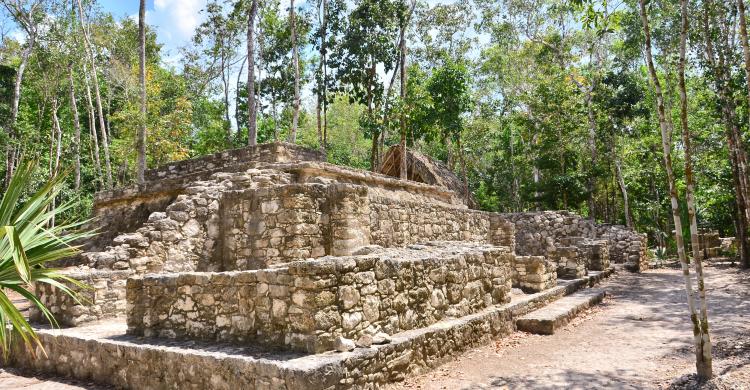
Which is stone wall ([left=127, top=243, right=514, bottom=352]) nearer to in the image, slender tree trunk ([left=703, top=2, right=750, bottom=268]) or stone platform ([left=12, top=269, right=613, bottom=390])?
stone platform ([left=12, top=269, right=613, bottom=390])

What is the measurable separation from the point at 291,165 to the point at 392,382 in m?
5.37

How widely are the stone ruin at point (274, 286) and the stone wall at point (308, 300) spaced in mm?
16

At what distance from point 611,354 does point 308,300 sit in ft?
14.5

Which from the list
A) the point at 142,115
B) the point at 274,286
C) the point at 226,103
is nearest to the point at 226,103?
the point at 226,103

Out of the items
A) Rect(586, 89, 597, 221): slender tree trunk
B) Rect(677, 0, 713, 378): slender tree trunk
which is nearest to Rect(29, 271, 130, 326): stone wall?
Rect(677, 0, 713, 378): slender tree trunk


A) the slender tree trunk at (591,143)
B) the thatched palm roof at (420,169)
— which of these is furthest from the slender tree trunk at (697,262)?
the slender tree trunk at (591,143)

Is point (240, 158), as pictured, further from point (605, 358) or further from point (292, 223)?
point (605, 358)

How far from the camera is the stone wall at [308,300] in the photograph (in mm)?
4395

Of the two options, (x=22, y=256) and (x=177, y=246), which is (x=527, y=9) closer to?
(x=177, y=246)

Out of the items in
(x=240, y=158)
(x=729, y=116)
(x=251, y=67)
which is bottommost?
(x=240, y=158)

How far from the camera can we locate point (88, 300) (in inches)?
262

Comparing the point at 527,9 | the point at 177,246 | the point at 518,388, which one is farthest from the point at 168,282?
the point at 527,9

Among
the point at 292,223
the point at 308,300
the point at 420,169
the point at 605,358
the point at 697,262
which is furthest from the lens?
the point at 420,169

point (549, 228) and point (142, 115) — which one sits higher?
point (142, 115)
